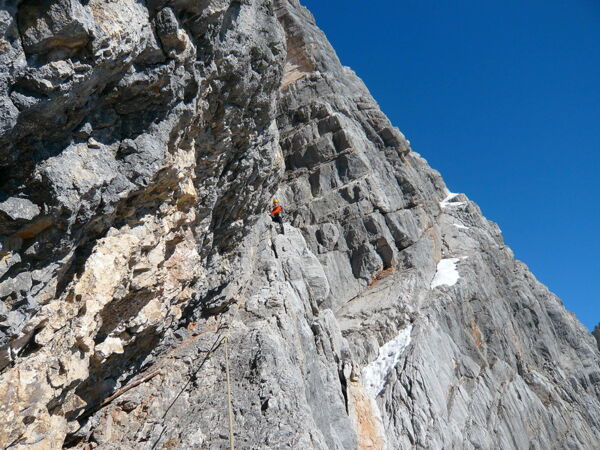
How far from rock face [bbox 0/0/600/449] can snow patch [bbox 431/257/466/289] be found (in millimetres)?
1656

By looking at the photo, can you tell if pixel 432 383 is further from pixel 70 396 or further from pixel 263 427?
pixel 70 396

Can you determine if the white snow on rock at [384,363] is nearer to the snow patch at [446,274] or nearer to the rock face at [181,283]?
the rock face at [181,283]

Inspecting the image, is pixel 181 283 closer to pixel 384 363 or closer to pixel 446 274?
pixel 384 363

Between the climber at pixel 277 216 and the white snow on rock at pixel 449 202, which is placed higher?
the white snow on rock at pixel 449 202

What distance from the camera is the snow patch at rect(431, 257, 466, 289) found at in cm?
3131

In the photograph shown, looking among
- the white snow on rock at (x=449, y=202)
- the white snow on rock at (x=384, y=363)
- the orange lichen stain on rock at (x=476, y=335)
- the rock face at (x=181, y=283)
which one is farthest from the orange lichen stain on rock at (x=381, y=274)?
the white snow on rock at (x=449, y=202)

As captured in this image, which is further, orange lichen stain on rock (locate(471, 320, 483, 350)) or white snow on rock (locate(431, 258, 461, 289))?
white snow on rock (locate(431, 258, 461, 289))

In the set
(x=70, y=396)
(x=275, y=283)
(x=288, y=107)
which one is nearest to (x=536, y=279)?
(x=288, y=107)

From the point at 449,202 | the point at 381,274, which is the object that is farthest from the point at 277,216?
the point at 449,202

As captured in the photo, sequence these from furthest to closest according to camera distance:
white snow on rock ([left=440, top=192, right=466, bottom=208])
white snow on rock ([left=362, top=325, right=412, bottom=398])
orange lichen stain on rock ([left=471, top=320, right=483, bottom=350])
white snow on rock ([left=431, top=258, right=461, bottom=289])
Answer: white snow on rock ([left=440, top=192, right=466, bottom=208])
white snow on rock ([left=431, top=258, right=461, bottom=289])
orange lichen stain on rock ([left=471, top=320, right=483, bottom=350])
white snow on rock ([left=362, top=325, right=412, bottom=398])

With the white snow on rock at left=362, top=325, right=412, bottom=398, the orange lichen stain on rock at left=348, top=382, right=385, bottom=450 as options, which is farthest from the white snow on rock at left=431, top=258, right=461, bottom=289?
the orange lichen stain on rock at left=348, top=382, right=385, bottom=450

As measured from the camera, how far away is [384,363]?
24.1m

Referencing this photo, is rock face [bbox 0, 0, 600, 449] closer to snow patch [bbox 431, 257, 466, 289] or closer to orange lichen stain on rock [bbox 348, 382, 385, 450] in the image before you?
orange lichen stain on rock [bbox 348, 382, 385, 450]

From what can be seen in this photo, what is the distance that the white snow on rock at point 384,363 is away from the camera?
75.4 ft
